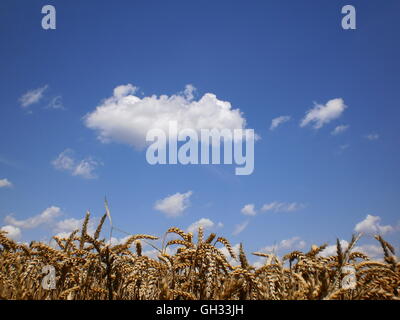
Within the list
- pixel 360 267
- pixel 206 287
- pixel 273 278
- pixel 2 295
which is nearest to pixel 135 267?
pixel 206 287

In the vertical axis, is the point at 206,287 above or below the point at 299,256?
below

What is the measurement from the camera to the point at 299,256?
3.43m

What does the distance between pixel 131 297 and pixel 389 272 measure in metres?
2.65

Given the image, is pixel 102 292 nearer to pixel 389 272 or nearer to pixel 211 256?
pixel 211 256

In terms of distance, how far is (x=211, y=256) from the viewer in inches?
119

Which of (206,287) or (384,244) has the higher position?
(384,244)

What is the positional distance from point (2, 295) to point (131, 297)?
4.15ft

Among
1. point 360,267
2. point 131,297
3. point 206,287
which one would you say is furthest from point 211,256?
point 360,267

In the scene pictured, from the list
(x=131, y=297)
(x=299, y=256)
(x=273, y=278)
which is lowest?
(x=131, y=297)

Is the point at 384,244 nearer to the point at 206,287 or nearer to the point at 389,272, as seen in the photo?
the point at 389,272
